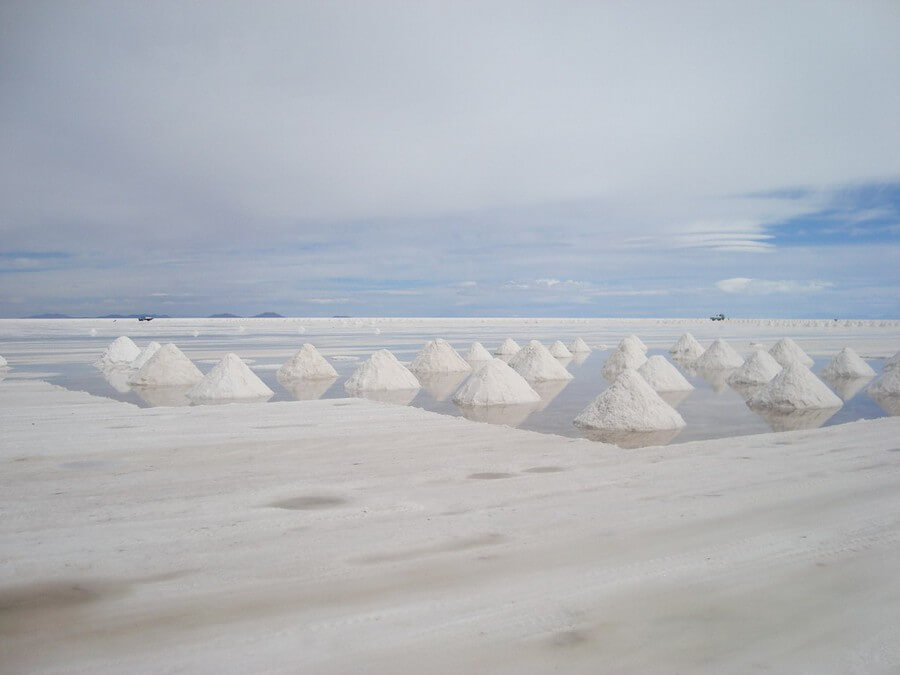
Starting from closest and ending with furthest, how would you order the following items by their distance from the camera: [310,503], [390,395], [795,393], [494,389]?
[310,503]
[795,393]
[494,389]
[390,395]

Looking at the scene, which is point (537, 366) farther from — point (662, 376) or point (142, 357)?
point (142, 357)

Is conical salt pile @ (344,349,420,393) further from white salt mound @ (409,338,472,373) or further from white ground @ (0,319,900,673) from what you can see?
white ground @ (0,319,900,673)

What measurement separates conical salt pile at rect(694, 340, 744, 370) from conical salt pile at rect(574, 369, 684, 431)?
36.8 ft

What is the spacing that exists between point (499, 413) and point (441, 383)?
15.7ft

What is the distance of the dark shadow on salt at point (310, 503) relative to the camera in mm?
3818

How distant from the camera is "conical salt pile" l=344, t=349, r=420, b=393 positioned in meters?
12.5

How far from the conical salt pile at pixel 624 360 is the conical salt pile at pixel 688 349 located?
669 centimetres

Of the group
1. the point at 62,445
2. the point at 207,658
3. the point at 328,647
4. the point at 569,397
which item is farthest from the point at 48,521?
the point at 569,397

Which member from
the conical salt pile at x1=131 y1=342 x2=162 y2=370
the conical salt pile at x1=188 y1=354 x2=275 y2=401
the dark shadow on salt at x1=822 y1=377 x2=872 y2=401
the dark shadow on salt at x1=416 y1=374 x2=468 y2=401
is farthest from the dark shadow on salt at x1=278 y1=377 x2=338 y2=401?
the dark shadow on salt at x1=822 y1=377 x2=872 y2=401

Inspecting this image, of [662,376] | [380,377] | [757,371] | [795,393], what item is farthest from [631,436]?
[757,371]

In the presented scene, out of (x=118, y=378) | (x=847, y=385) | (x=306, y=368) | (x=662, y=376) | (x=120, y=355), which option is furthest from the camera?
(x=120, y=355)

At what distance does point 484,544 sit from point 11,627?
1.86m

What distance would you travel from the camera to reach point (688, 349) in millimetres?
23141

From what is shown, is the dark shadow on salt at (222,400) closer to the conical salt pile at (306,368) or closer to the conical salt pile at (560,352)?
the conical salt pile at (306,368)
